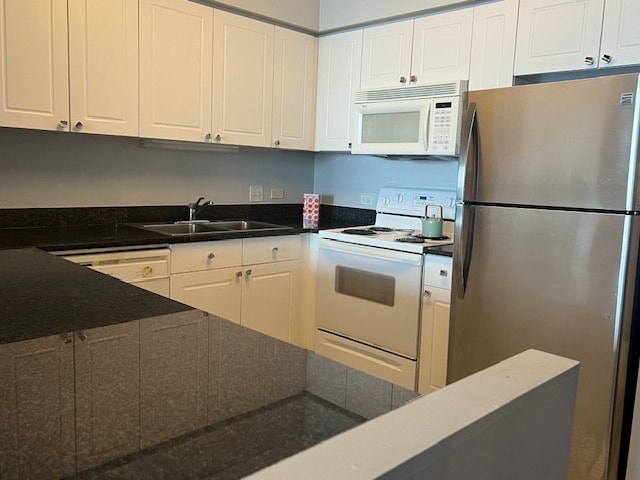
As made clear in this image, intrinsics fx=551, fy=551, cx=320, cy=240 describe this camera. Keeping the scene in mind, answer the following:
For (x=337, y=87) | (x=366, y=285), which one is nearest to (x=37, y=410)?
(x=366, y=285)

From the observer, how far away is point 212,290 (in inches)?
115

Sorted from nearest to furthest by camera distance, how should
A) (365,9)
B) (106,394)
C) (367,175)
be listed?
(106,394) < (365,9) < (367,175)

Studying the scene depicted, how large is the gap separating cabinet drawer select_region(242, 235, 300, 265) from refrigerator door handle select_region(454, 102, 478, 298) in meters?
1.10

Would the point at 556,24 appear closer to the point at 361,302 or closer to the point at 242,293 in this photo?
the point at 361,302

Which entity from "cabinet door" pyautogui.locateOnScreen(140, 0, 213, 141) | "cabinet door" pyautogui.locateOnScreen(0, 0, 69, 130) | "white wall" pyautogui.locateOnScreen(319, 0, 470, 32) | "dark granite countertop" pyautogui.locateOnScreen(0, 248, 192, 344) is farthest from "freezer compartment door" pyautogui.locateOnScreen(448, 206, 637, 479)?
"cabinet door" pyautogui.locateOnScreen(0, 0, 69, 130)

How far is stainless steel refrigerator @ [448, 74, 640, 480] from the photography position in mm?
2027

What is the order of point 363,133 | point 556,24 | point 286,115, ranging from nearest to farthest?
point 556,24
point 363,133
point 286,115

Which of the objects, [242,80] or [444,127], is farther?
[242,80]

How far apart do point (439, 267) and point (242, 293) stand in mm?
1093

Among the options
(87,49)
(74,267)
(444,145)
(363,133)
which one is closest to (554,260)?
(444,145)

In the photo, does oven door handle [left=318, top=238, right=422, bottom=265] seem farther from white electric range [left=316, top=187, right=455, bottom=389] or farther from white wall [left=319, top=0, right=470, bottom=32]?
white wall [left=319, top=0, right=470, bottom=32]

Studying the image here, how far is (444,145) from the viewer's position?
2.91m

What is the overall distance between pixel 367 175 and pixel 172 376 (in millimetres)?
3072

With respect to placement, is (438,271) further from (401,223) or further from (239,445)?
(239,445)
